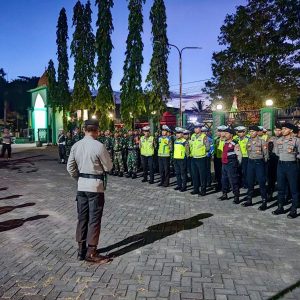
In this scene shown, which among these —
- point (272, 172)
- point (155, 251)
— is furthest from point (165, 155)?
point (155, 251)

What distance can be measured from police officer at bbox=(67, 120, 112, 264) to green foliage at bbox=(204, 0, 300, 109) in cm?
2457

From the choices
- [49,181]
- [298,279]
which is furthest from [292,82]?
[298,279]

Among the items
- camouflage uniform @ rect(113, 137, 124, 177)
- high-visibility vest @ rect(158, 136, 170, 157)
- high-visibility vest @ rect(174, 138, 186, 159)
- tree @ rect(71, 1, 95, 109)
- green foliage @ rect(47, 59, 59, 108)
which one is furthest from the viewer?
green foliage @ rect(47, 59, 59, 108)

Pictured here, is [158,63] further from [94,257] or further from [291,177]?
[94,257]

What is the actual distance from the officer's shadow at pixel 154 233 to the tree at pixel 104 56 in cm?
1512

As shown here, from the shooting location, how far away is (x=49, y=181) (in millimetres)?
12438

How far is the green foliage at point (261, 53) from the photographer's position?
1060 inches

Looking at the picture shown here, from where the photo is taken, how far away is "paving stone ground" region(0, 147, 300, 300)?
13.6ft

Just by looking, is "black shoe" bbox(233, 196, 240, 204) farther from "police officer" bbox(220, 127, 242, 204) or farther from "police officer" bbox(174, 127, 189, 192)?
"police officer" bbox(174, 127, 189, 192)

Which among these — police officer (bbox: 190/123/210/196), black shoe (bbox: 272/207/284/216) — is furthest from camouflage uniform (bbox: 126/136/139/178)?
black shoe (bbox: 272/207/284/216)

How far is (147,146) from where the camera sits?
11.8 m

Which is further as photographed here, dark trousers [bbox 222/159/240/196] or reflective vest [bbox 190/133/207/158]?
reflective vest [bbox 190/133/207/158]

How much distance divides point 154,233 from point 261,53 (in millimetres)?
24553

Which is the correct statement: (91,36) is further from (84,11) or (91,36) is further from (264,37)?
(264,37)
